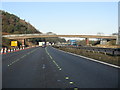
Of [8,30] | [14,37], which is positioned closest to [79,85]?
[14,37]

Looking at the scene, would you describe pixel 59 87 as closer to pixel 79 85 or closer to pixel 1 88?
pixel 79 85

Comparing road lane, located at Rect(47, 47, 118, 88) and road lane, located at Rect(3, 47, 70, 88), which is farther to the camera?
road lane, located at Rect(47, 47, 118, 88)

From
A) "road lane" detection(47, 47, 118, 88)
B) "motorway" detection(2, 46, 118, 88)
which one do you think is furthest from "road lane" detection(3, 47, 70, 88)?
"road lane" detection(47, 47, 118, 88)

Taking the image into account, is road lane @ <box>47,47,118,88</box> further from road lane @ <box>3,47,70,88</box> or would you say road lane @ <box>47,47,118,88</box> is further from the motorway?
road lane @ <box>3,47,70,88</box>

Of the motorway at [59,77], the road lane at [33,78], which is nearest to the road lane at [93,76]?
the motorway at [59,77]

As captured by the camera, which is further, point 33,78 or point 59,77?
point 59,77

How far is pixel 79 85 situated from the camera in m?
9.12

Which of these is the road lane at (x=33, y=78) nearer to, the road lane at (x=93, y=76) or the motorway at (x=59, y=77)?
the motorway at (x=59, y=77)

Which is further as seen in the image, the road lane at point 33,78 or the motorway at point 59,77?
the motorway at point 59,77

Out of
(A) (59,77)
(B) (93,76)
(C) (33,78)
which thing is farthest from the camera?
(B) (93,76)

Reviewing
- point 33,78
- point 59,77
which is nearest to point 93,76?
point 59,77

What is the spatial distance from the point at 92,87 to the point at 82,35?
324 ft

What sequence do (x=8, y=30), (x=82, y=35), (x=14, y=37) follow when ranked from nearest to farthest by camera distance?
(x=14, y=37) → (x=82, y=35) → (x=8, y=30)

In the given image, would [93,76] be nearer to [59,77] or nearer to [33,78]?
[59,77]
